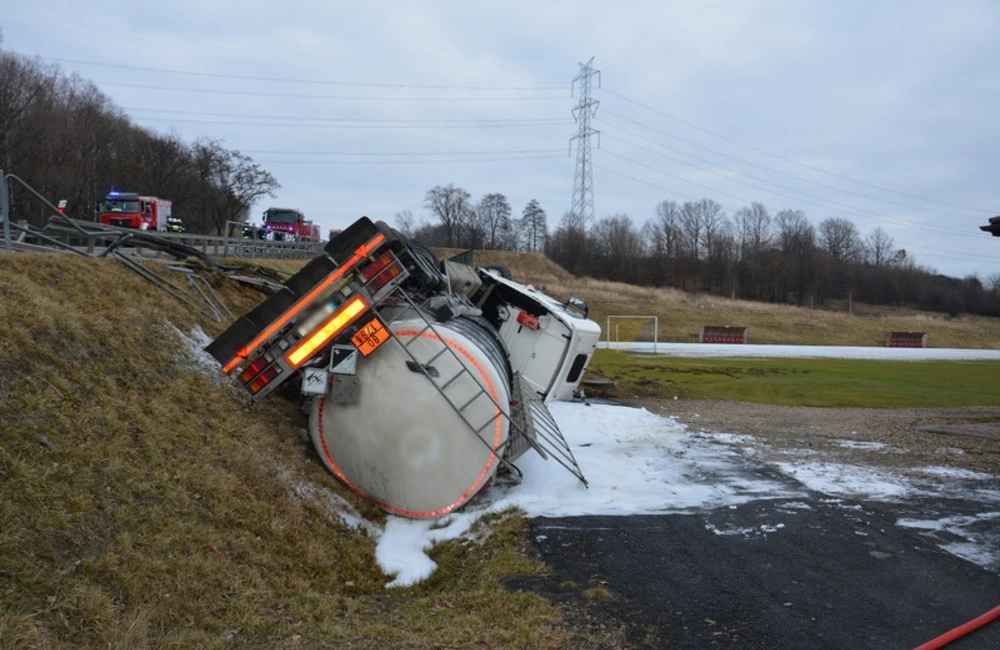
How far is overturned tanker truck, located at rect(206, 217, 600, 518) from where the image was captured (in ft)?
28.9

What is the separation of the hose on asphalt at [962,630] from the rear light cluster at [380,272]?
20.4ft

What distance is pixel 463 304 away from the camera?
12703mm

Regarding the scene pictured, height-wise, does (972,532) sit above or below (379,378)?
below

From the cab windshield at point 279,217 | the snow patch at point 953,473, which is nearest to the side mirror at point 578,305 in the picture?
the snow patch at point 953,473

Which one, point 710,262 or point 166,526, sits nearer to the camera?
point 166,526

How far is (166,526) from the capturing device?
6.13 m

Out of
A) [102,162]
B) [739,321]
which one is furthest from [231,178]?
[739,321]

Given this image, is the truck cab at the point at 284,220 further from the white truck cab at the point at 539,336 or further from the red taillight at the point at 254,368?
the red taillight at the point at 254,368

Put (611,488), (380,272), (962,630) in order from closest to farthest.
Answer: (962,630) → (380,272) → (611,488)

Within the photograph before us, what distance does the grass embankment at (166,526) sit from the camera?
16.4 feet

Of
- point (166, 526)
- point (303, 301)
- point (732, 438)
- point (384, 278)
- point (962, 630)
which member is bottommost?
point (732, 438)

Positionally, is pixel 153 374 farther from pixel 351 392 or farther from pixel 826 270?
pixel 826 270

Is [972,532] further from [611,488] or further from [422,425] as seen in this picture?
[422,425]

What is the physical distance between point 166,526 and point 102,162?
6392 centimetres
